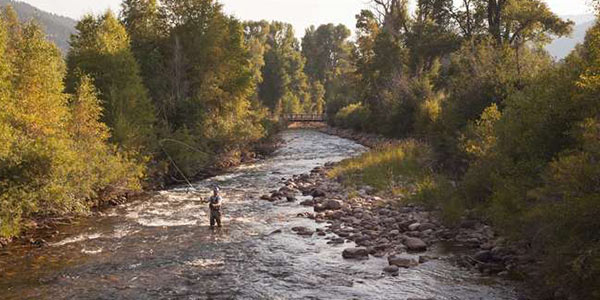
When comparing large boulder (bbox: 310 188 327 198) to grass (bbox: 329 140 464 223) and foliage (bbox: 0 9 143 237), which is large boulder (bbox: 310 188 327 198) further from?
foliage (bbox: 0 9 143 237)

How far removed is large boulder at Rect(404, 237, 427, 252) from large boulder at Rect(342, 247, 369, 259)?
155cm

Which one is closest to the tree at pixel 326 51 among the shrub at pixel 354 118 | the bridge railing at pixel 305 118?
the bridge railing at pixel 305 118

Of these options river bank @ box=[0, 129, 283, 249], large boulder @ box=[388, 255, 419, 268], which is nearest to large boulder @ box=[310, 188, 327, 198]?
river bank @ box=[0, 129, 283, 249]

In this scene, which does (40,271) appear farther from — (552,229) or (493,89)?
(493,89)

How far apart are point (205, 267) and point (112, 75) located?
67.2 ft

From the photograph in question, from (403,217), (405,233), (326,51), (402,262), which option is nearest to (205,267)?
(402,262)

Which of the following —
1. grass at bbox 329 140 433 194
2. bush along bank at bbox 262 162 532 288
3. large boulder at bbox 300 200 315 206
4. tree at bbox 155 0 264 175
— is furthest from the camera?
tree at bbox 155 0 264 175

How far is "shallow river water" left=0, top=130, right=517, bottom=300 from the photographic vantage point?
12664 mm

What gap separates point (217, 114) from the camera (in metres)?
44.7

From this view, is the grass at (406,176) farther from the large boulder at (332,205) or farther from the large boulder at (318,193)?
the large boulder at (332,205)

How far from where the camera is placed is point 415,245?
16016mm

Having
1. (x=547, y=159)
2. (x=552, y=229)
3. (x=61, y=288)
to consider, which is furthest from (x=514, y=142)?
(x=61, y=288)

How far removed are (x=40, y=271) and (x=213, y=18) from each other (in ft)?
110

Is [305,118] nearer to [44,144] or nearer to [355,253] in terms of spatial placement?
[44,144]
